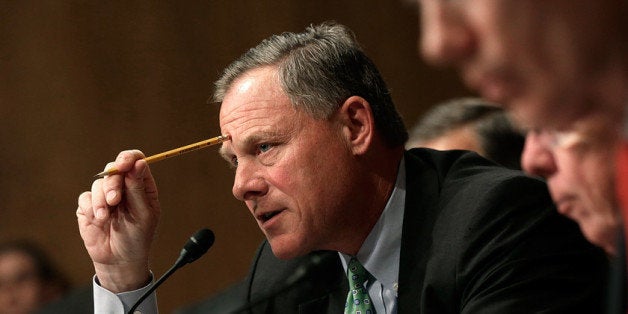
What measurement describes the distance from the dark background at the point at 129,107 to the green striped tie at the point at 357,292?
2423 millimetres

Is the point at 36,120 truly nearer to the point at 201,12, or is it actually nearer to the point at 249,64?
the point at 201,12

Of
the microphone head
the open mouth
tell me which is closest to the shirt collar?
the open mouth

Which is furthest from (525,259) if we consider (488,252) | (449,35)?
(449,35)

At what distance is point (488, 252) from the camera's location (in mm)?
2107

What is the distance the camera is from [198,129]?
487cm

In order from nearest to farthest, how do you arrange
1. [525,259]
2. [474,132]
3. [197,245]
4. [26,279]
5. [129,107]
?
[525,259] → [197,245] → [474,132] → [26,279] → [129,107]

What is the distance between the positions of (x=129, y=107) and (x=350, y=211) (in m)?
2.61

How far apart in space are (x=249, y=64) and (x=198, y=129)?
240 centimetres

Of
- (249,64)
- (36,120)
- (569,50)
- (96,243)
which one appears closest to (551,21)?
(569,50)

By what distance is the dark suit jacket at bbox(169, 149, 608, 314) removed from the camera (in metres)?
2.05

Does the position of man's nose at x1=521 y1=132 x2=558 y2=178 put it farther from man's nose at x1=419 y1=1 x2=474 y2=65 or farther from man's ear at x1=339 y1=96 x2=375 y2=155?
man's ear at x1=339 y1=96 x2=375 y2=155

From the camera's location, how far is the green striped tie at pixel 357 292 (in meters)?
2.37

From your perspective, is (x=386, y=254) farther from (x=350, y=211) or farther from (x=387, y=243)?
(x=350, y=211)

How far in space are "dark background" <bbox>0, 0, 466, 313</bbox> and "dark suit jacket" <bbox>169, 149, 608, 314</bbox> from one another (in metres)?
2.44
